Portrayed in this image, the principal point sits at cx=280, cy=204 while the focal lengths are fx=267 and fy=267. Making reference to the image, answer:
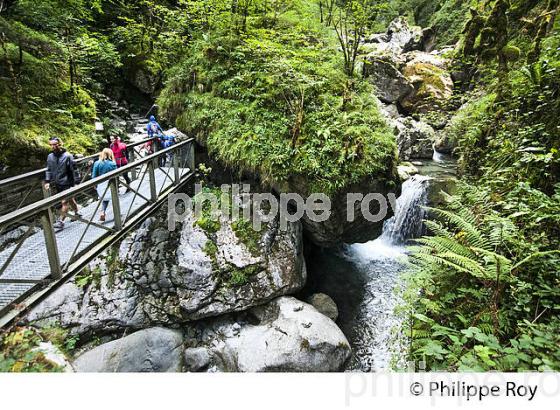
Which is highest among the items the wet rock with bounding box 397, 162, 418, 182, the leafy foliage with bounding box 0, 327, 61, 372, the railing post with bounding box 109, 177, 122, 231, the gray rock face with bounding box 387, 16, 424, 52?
the gray rock face with bounding box 387, 16, 424, 52

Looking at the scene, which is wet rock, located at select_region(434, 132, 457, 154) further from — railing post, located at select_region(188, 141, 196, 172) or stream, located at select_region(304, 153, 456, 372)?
railing post, located at select_region(188, 141, 196, 172)

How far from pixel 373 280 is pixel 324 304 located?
2.34 m

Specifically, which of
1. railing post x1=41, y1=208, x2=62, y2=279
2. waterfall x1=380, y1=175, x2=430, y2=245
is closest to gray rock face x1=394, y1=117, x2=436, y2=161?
waterfall x1=380, y1=175, x2=430, y2=245

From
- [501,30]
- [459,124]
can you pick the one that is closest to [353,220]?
[459,124]

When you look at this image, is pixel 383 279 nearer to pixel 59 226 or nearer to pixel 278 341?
pixel 278 341

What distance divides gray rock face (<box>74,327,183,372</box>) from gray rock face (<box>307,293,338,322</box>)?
3.55 meters

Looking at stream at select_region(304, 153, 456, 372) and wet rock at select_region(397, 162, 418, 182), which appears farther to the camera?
wet rock at select_region(397, 162, 418, 182)

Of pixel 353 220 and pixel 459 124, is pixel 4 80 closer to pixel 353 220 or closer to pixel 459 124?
pixel 353 220

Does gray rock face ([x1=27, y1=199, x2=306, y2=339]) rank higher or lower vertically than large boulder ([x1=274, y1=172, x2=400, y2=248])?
lower

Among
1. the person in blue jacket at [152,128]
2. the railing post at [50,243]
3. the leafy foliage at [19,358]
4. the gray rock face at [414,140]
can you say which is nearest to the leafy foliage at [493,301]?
the leafy foliage at [19,358]

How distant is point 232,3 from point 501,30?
7.98 metres

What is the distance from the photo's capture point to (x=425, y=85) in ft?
58.6

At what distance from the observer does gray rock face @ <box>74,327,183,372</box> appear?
5516 millimetres

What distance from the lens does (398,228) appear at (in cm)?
1020
